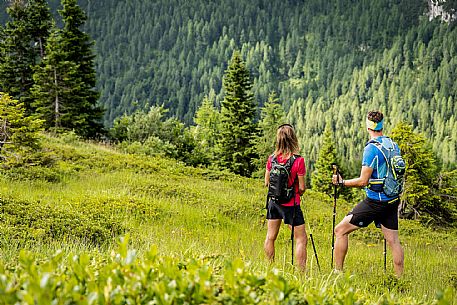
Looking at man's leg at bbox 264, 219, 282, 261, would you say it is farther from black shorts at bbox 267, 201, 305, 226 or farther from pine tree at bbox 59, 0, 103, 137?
pine tree at bbox 59, 0, 103, 137

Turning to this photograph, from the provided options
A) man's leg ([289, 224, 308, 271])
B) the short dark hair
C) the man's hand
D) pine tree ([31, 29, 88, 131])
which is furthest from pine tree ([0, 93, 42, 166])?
A: pine tree ([31, 29, 88, 131])

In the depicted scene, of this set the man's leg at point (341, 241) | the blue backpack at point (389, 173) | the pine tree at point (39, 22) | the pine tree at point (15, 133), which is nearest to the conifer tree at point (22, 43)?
the pine tree at point (39, 22)

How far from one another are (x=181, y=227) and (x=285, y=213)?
375 centimetres

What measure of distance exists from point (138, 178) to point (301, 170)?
9.95 meters

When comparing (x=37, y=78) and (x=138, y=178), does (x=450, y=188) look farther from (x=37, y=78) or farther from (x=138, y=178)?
(x=37, y=78)

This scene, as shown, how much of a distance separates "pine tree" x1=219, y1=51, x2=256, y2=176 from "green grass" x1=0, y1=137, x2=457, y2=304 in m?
15.5

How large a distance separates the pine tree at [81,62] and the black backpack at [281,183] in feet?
77.5

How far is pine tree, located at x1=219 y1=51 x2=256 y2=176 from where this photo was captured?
35.6 m

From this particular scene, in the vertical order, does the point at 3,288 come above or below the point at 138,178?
above

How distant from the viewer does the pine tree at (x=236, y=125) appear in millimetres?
35594

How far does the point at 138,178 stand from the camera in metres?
16.0

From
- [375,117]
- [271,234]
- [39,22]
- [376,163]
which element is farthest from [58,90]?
[376,163]

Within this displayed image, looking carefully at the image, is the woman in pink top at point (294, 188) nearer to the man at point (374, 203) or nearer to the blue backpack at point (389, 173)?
the man at point (374, 203)

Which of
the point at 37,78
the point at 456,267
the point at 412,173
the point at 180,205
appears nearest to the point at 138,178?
the point at 180,205
